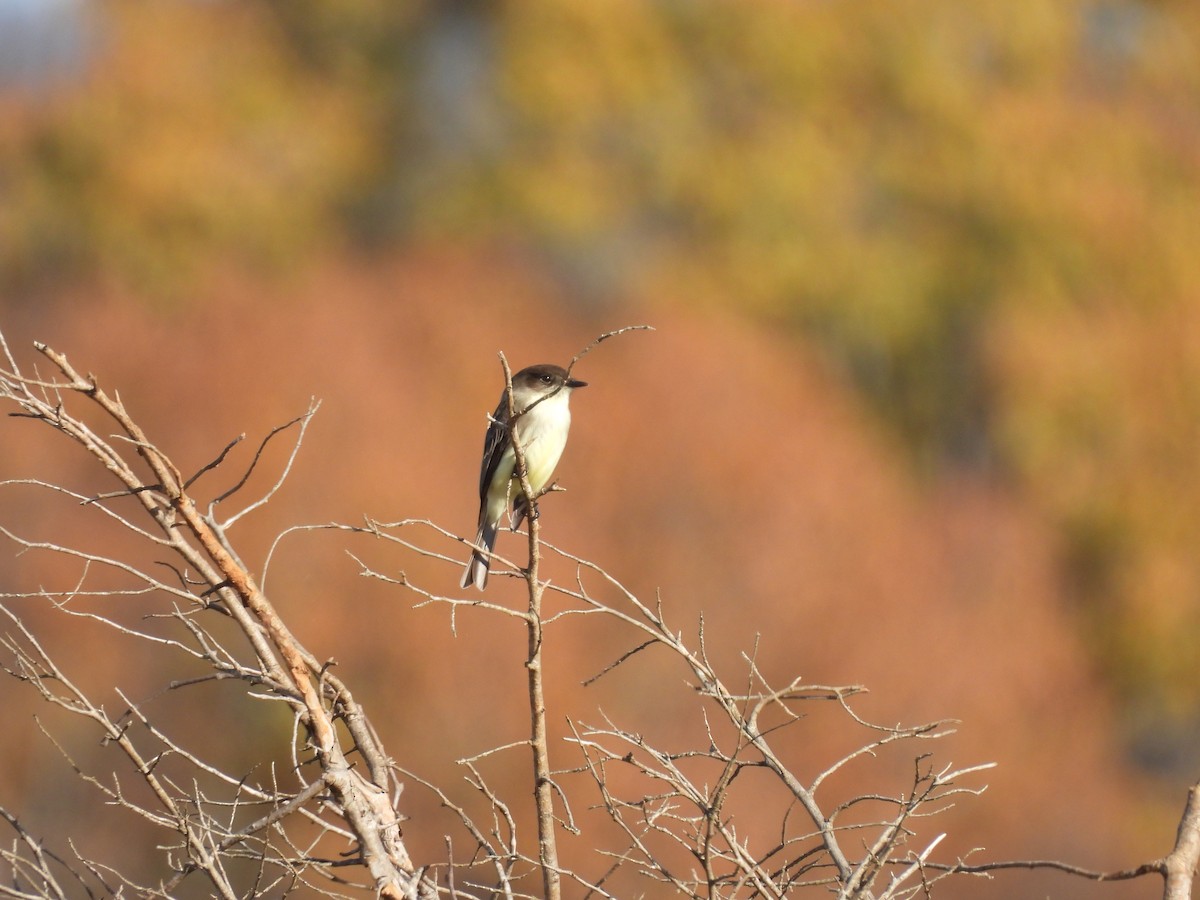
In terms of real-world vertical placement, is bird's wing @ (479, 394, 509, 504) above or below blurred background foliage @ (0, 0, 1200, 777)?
below

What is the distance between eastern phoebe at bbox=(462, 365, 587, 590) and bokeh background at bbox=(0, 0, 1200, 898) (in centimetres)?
769

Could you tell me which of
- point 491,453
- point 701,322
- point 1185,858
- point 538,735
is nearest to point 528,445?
point 491,453

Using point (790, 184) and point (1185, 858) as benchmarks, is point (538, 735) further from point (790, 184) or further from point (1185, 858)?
point (790, 184)

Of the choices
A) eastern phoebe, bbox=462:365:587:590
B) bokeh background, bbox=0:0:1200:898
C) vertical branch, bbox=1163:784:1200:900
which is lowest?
vertical branch, bbox=1163:784:1200:900

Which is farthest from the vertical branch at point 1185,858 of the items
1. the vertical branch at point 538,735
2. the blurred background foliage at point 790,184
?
the blurred background foliage at point 790,184

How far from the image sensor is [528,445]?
19.1 ft

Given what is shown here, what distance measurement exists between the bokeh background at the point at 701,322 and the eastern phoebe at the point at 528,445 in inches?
303

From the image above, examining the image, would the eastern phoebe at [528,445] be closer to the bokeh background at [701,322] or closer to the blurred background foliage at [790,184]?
the bokeh background at [701,322]

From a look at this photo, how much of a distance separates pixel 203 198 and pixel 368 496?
16.6 meters

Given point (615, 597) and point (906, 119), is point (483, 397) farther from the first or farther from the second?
point (906, 119)

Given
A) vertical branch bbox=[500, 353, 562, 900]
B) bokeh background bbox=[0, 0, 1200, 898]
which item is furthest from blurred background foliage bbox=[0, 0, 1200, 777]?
vertical branch bbox=[500, 353, 562, 900]

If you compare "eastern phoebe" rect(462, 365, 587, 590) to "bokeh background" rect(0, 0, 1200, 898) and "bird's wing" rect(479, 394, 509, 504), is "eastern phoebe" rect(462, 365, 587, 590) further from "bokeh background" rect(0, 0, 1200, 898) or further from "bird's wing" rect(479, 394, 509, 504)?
"bokeh background" rect(0, 0, 1200, 898)

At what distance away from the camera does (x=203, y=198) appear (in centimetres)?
3228

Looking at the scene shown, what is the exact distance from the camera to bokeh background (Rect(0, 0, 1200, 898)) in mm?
18297
